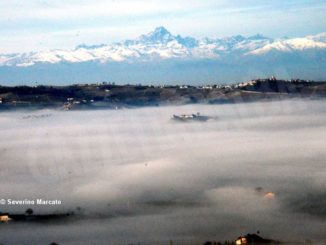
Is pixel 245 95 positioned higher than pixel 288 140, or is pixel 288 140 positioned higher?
pixel 245 95

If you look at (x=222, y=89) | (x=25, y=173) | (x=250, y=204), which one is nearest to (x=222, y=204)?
(x=250, y=204)

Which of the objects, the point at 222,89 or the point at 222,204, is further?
the point at 222,89

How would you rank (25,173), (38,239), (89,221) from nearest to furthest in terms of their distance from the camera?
(38,239) < (89,221) < (25,173)

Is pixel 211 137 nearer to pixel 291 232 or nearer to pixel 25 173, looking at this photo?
pixel 25 173

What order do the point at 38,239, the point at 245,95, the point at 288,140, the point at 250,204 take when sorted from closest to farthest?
the point at 38,239 → the point at 250,204 → the point at 288,140 → the point at 245,95

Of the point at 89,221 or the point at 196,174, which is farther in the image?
the point at 196,174

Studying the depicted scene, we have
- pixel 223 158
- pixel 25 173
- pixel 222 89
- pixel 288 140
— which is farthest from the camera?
pixel 222 89

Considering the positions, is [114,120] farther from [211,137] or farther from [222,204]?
[222,204]

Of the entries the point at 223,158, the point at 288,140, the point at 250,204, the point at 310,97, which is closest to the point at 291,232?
the point at 250,204

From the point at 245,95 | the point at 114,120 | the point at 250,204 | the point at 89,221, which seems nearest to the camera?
the point at 89,221
